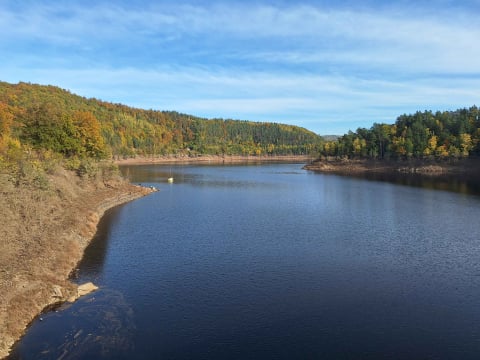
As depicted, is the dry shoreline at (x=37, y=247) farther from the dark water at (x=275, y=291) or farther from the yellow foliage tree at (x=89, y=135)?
the yellow foliage tree at (x=89, y=135)

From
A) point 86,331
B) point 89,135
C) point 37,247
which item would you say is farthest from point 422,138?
point 86,331

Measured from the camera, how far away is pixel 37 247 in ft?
108

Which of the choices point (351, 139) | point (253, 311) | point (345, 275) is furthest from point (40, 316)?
point (351, 139)

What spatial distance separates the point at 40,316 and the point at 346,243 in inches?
1096

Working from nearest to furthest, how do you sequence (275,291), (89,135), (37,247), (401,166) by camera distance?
(275,291) < (37,247) < (89,135) < (401,166)

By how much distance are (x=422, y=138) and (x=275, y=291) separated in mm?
129759

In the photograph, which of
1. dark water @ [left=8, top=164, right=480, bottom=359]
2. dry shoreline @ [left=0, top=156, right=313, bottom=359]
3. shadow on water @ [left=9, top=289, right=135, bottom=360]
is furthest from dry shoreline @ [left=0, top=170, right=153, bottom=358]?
dark water @ [left=8, top=164, right=480, bottom=359]

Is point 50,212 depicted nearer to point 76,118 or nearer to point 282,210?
point 282,210

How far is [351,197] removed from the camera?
73.5 metres

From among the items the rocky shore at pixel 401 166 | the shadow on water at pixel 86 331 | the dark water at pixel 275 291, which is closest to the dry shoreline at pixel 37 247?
the shadow on water at pixel 86 331

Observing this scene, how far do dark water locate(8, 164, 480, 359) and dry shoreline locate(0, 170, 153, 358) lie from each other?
4.26 feet

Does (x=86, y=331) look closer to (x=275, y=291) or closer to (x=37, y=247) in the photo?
(x=275, y=291)

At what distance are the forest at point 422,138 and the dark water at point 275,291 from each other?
86.6 metres

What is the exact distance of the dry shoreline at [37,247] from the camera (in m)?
24.2
